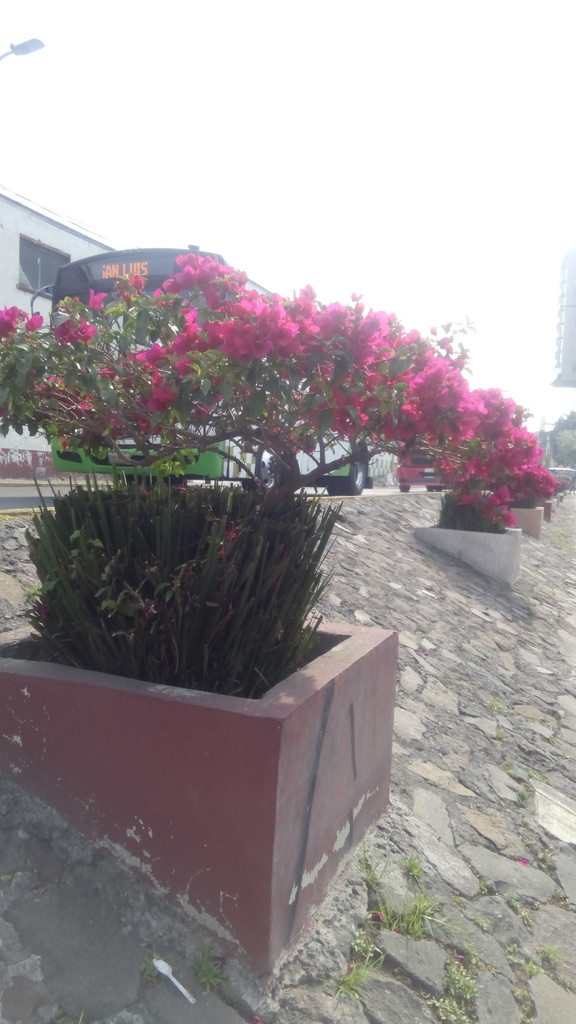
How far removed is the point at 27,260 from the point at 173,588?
689 inches

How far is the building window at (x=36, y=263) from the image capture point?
18.1m

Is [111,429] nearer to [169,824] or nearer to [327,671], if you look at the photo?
[327,671]

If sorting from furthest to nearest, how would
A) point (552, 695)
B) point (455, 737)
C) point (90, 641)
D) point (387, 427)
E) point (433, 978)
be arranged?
1. point (552, 695)
2. point (455, 737)
3. point (387, 427)
4. point (90, 641)
5. point (433, 978)

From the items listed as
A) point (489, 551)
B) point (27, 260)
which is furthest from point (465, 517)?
point (27, 260)

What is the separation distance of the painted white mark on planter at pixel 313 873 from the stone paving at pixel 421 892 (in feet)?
0.46

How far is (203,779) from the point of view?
2.28 m

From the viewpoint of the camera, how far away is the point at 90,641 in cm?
269

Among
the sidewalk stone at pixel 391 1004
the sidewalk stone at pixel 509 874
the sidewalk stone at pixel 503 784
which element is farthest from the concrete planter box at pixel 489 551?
the sidewalk stone at pixel 391 1004

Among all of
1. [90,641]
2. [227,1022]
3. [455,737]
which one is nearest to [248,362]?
[90,641]

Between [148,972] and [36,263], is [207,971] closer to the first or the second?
[148,972]

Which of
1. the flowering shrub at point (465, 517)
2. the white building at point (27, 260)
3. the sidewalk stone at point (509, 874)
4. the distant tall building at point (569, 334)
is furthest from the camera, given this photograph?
the distant tall building at point (569, 334)

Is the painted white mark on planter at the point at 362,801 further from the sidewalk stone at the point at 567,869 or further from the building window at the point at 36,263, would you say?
the building window at the point at 36,263

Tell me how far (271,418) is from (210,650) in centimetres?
94

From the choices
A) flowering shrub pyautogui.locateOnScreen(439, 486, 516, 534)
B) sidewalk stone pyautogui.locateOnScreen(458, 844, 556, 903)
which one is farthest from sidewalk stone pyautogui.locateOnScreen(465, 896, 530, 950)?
flowering shrub pyautogui.locateOnScreen(439, 486, 516, 534)
